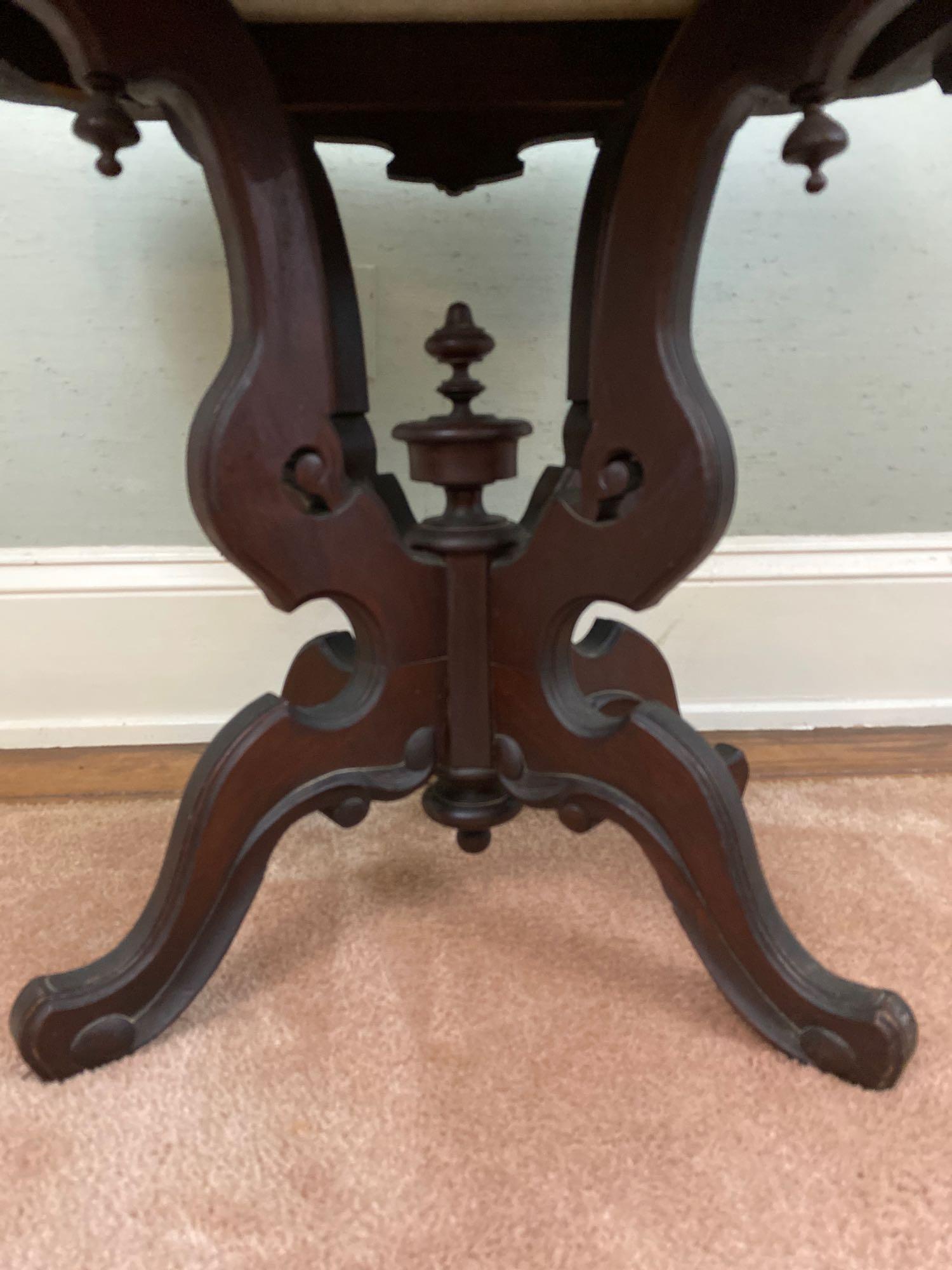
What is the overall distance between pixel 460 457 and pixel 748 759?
642 millimetres

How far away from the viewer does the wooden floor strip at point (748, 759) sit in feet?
3.52

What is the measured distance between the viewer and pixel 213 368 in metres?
1.11

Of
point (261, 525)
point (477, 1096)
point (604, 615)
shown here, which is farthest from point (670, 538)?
point (604, 615)

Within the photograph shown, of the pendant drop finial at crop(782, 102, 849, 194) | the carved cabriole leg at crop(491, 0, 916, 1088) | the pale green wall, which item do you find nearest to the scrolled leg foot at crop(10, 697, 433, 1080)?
the carved cabriole leg at crop(491, 0, 916, 1088)

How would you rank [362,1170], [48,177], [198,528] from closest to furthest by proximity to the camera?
[362,1170] < [48,177] < [198,528]

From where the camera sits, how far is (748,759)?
1.13m

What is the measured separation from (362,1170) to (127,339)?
94 centimetres

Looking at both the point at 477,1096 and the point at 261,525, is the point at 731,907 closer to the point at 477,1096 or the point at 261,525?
the point at 477,1096

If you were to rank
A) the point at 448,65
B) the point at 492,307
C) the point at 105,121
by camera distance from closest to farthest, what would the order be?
the point at 105,121 < the point at 448,65 < the point at 492,307

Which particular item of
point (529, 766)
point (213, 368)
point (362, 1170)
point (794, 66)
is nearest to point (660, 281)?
point (794, 66)

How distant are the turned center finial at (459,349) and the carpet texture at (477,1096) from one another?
1.41ft

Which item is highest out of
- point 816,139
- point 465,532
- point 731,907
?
point 816,139

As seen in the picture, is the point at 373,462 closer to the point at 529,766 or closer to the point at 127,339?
the point at 529,766

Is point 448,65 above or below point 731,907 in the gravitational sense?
above
